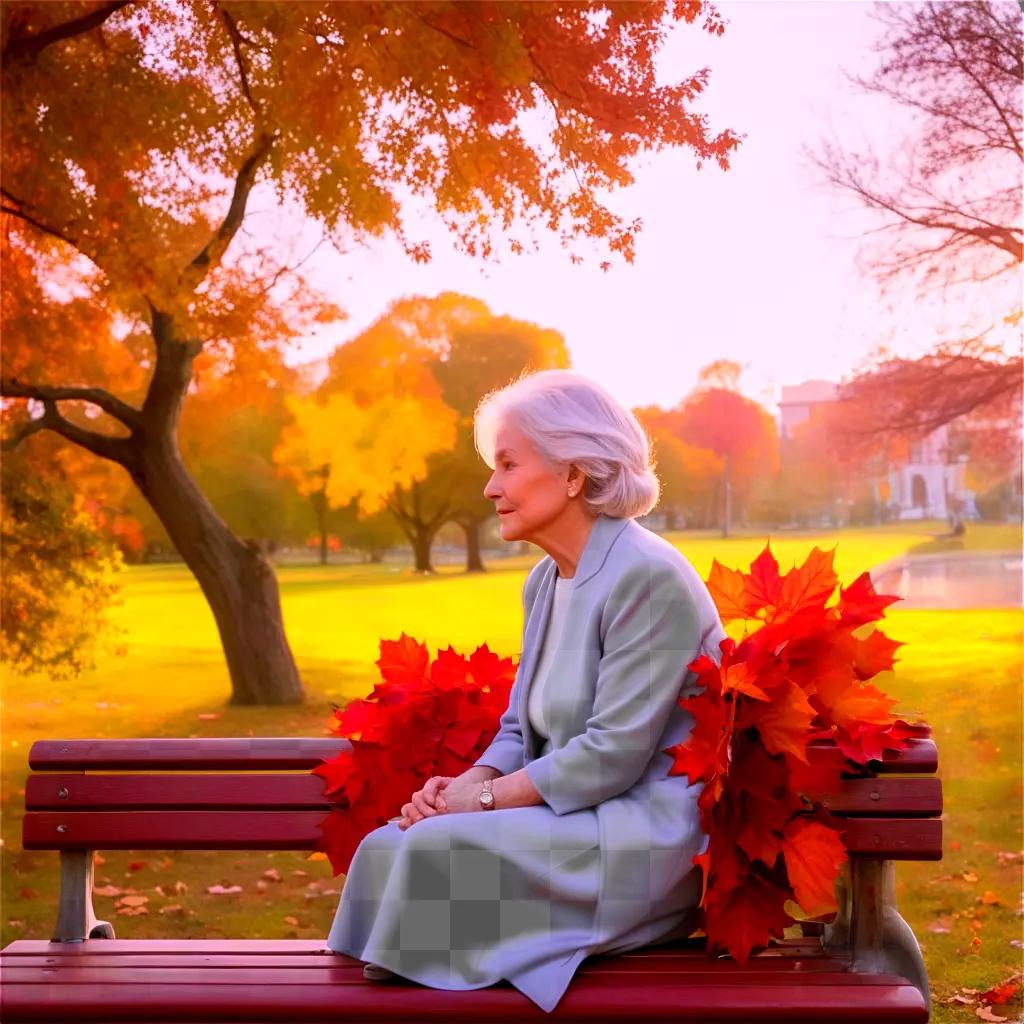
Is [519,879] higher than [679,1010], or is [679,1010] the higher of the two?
[519,879]

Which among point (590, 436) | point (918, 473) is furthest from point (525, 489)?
point (918, 473)

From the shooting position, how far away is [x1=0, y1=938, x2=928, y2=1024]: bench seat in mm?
2404

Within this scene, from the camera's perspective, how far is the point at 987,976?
5.05 m

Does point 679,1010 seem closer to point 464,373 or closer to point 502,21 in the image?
point 502,21

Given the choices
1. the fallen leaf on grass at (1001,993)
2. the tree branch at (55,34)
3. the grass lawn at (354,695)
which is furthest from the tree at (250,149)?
the fallen leaf on grass at (1001,993)

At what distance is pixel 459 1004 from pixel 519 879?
268mm

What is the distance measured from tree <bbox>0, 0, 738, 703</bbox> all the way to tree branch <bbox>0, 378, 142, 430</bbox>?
0.06 feet

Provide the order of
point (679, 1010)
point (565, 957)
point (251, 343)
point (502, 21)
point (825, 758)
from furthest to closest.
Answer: point (251, 343), point (502, 21), point (825, 758), point (565, 957), point (679, 1010)

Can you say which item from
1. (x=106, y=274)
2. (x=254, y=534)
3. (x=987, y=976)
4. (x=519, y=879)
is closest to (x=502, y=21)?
(x=106, y=274)

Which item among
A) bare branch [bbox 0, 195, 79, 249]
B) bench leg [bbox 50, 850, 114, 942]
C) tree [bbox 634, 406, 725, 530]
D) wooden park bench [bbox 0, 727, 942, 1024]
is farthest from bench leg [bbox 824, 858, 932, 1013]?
tree [bbox 634, 406, 725, 530]

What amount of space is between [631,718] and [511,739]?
0.48 metres

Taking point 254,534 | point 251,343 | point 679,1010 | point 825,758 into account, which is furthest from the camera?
point 254,534

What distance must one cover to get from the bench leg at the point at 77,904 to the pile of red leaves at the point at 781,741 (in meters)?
1.56

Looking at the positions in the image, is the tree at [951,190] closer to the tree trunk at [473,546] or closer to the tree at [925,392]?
the tree at [925,392]
